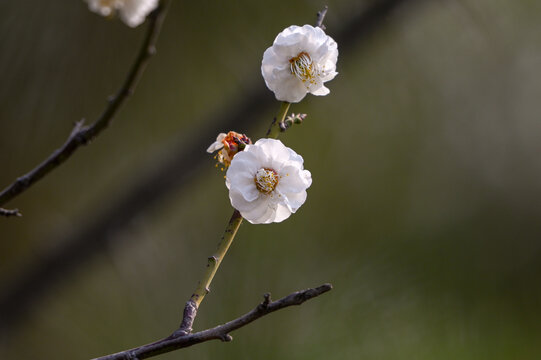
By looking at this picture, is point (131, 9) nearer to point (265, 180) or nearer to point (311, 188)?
point (265, 180)

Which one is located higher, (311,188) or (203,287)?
(311,188)

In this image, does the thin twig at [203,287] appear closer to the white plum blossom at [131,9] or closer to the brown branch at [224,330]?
the brown branch at [224,330]

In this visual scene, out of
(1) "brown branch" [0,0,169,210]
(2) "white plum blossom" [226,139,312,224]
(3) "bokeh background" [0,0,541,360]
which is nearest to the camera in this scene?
(1) "brown branch" [0,0,169,210]

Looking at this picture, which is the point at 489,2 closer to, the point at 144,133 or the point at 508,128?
the point at 508,128

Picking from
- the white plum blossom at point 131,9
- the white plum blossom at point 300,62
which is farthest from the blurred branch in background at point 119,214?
the white plum blossom at point 131,9

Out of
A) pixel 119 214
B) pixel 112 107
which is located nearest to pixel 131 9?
pixel 112 107

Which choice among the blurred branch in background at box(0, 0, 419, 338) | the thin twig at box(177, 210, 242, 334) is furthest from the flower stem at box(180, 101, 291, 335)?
the blurred branch in background at box(0, 0, 419, 338)

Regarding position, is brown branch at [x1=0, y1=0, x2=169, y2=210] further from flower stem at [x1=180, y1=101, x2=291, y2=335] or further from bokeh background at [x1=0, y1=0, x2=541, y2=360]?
bokeh background at [x1=0, y1=0, x2=541, y2=360]
